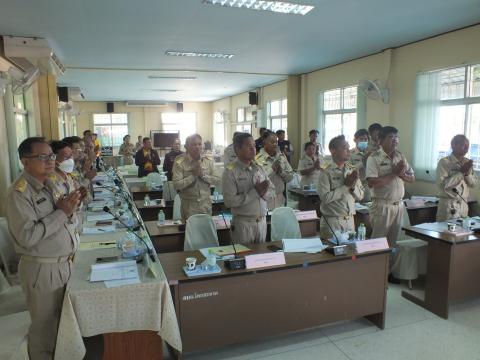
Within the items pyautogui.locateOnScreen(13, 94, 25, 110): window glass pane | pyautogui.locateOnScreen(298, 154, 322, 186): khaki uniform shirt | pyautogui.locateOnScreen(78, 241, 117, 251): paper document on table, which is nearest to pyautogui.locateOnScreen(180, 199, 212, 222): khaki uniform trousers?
pyautogui.locateOnScreen(78, 241, 117, 251): paper document on table

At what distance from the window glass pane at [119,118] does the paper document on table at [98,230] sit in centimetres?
1447

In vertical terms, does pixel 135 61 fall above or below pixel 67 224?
above

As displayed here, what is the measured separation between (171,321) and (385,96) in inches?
219

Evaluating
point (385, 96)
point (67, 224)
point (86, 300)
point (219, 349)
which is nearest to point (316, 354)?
point (219, 349)

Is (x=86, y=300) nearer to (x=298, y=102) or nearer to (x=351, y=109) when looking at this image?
(x=351, y=109)

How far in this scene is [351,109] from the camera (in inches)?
305

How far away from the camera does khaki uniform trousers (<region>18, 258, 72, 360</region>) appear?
7.09 feet

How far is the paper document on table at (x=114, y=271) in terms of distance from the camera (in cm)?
217

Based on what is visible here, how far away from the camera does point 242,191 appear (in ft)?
10.4

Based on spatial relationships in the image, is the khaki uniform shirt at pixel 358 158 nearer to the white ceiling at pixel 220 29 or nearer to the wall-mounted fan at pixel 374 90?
the wall-mounted fan at pixel 374 90

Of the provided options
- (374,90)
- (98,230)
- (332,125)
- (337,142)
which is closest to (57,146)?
(98,230)

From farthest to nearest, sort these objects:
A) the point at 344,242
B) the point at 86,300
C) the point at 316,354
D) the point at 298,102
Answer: the point at 298,102, the point at 344,242, the point at 316,354, the point at 86,300

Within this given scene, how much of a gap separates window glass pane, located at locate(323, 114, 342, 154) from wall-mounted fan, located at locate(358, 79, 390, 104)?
1670 millimetres

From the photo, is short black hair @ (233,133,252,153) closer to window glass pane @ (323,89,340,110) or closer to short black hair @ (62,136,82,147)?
short black hair @ (62,136,82,147)
